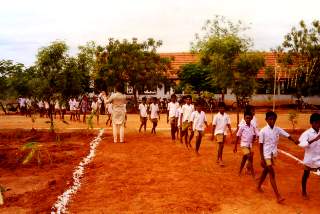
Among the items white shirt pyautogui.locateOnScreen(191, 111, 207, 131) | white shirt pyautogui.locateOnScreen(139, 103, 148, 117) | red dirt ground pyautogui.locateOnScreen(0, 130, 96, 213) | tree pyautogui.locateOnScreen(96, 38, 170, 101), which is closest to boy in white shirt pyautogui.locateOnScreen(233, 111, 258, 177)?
white shirt pyautogui.locateOnScreen(191, 111, 207, 131)

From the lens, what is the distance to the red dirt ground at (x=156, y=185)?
7.73 meters

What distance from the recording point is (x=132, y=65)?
31.8m

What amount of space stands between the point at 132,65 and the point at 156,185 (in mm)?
23080

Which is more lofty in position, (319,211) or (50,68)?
(50,68)

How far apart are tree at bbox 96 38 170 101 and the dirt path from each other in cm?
1869

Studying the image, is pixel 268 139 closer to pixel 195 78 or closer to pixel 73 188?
pixel 73 188

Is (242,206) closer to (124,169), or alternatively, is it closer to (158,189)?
(158,189)

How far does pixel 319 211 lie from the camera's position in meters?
7.53

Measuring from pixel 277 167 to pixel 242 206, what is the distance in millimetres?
4106

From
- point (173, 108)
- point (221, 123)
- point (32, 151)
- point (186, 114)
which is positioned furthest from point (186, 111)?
point (32, 151)

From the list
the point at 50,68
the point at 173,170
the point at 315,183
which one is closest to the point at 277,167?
the point at 315,183

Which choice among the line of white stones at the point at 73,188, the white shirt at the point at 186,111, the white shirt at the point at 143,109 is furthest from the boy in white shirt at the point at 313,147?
the white shirt at the point at 143,109

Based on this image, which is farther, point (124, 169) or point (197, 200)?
point (124, 169)

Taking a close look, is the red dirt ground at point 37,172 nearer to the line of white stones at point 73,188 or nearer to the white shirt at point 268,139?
the line of white stones at point 73,188
